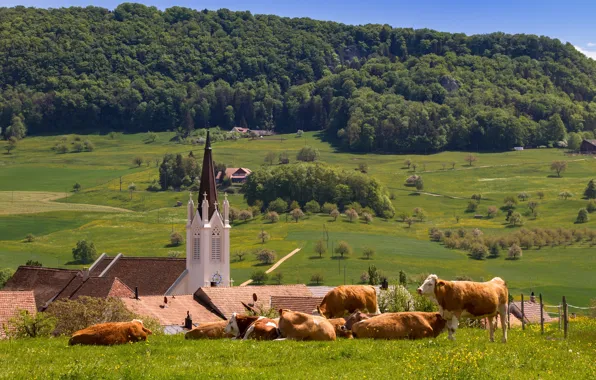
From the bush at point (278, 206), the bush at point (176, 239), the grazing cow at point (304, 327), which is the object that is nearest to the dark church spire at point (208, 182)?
the grazing cow at point (304, 327)

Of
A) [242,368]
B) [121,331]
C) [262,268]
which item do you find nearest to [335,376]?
[242,368]

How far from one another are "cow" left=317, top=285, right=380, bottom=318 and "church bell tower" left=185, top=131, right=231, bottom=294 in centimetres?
4769

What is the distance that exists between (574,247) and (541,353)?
14375cm

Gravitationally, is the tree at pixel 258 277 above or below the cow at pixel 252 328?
below

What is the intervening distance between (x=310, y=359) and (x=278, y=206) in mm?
168394

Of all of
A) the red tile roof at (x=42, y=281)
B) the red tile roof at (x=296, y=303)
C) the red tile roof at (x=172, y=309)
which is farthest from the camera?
the red tile roof at (x=42, y=281)

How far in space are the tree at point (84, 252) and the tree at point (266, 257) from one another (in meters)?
25.6

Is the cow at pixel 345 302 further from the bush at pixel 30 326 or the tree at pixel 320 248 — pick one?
the tree at pixel 320 248

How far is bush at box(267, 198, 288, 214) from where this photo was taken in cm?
18925

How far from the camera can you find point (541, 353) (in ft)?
72.6

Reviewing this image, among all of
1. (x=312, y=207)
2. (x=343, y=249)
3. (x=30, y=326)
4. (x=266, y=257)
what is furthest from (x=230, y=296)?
(x=312, y=207)

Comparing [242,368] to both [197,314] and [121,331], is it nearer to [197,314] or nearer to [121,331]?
[121,331]

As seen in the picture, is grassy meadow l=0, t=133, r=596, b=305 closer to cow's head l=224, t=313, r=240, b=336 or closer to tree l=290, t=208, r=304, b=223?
tree l=290, t=208, r=304, b=223

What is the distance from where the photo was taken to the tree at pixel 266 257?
141 meters
